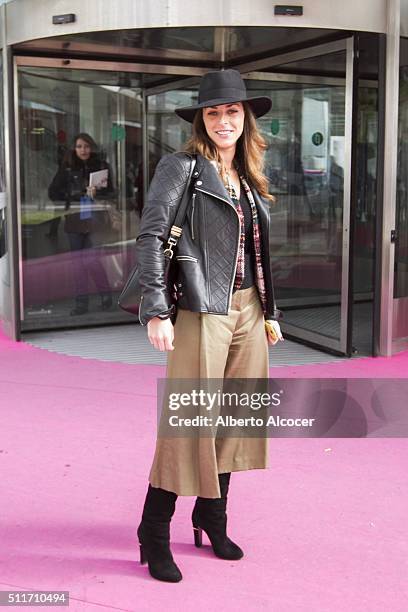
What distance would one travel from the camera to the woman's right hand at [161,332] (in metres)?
3.15

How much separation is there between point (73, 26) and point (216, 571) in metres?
4.99

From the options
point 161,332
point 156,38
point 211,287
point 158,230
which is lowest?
point 161,332

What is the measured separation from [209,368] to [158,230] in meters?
0.54

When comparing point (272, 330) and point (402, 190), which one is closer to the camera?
point (272, 330)

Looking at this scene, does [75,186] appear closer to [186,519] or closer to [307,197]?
[307,197]

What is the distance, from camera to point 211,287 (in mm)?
3225

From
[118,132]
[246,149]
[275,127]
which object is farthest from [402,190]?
[246,149]

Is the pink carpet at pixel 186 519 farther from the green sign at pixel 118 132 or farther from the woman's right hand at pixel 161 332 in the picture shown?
the green sign at pixel 118 132

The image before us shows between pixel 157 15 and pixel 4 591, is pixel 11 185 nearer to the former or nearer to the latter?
pixel 157 15

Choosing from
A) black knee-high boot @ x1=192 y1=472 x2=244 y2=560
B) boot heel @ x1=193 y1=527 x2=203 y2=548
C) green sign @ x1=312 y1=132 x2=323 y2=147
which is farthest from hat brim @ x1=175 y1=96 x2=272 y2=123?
green sign @ x1=312 y1=132 x2=323 y2=147

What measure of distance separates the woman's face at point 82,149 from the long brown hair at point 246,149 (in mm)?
5374

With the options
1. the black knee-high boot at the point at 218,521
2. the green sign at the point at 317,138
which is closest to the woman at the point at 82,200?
the green sign at the point at 317,138

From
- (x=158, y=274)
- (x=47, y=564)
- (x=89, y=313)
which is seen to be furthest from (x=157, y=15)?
(x=47, y=564)

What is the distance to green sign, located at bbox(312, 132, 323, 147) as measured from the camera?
26.8 feet
